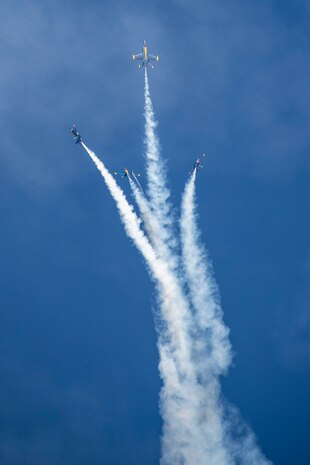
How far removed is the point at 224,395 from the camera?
78.5 m

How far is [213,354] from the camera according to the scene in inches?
2894

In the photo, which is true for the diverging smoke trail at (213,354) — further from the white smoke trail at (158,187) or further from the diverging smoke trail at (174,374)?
the white smoke trail at (158,187)

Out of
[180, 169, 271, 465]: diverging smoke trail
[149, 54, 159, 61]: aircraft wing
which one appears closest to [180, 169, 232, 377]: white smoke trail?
[180, 169, 271, 465]: diverging smoke trail

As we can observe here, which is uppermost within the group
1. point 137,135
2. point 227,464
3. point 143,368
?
point 137,135

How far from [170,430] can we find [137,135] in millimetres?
46220

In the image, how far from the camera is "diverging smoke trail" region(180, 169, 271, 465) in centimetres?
7288

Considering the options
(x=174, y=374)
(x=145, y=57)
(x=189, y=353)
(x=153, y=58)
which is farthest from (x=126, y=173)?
(x=174, y=374)

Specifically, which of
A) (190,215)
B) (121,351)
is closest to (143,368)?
(121,351)

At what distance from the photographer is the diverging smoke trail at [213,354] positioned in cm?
7288

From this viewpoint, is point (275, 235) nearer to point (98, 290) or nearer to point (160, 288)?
point (160, 288)

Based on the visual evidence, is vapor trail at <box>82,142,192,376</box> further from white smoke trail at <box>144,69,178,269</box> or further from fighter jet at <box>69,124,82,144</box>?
fighter jet at <box>69,124,82,144</box>

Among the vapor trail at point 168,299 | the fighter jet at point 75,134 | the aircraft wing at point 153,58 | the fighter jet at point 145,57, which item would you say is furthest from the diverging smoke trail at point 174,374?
the aircraft wing at point 153,58

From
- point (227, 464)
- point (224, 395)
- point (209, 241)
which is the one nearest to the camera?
point (227, 464)

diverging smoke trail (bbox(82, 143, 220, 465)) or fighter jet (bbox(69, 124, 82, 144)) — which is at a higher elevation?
fighter jet (bbox(69, 124, 82, 144))
